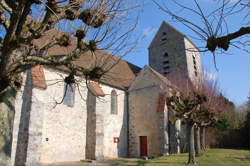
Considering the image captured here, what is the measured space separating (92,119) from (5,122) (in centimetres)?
1122

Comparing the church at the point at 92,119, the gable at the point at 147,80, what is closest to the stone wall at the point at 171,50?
the church at the point at 92,119

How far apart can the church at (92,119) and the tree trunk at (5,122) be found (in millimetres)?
5363

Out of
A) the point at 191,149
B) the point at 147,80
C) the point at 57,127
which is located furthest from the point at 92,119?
the point at 191,149

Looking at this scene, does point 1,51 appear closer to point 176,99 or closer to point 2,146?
point 2,146

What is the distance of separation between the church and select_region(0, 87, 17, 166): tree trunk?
17.6 feet

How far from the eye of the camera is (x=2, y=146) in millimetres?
3637

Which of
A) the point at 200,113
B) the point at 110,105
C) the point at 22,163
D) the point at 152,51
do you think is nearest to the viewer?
the point at 22,163

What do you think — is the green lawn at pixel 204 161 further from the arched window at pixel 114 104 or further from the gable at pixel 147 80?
the gable at pixel 147 80

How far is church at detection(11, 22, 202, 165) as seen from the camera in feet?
36.0

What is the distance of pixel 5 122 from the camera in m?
3.73

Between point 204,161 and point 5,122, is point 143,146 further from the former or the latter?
point 5,122

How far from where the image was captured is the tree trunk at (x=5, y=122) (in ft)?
12.0

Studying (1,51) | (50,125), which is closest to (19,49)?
(1,51)

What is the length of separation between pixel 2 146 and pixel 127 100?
15219 mm
